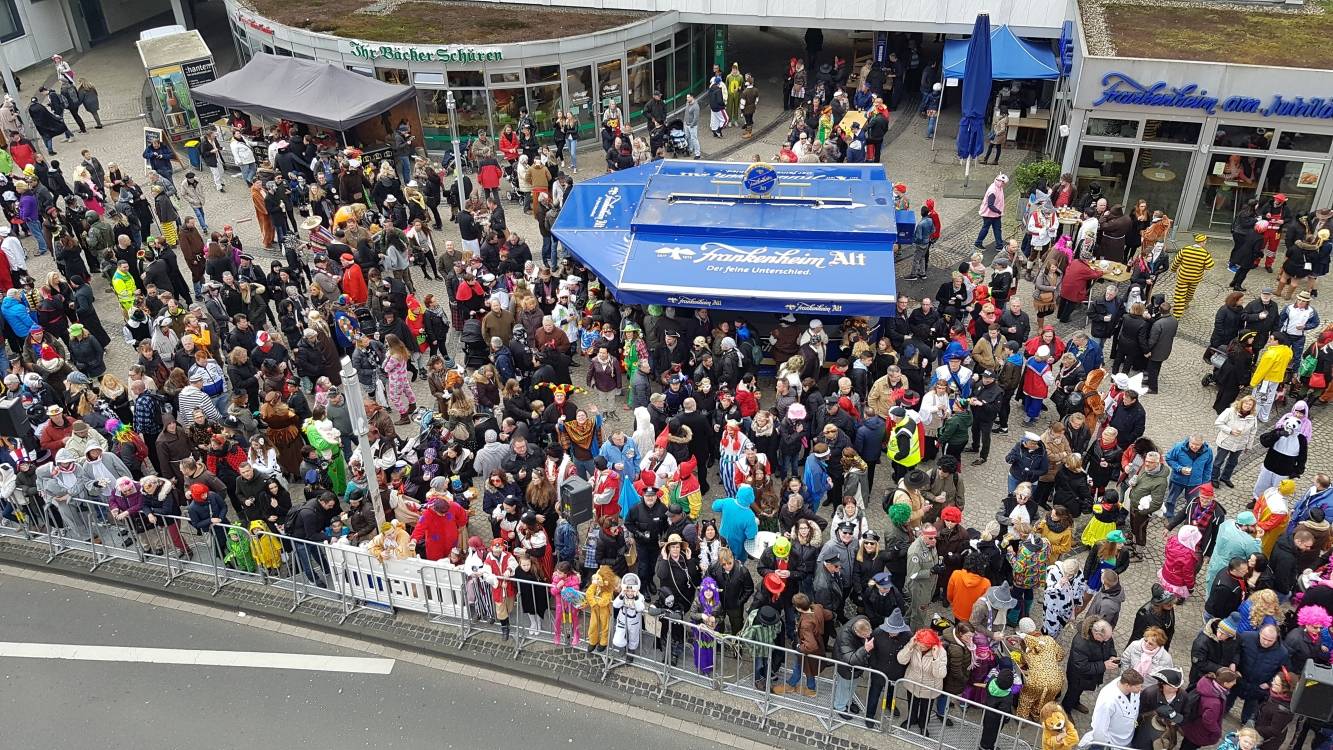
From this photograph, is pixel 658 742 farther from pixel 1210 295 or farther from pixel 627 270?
pixel 1210 295

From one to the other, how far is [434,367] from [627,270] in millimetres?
2990

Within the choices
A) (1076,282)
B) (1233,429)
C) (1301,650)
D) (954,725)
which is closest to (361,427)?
(954,725)

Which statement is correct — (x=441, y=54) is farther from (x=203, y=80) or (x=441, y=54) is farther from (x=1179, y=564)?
(x=1179, y=564)

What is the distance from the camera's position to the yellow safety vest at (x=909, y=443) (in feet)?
36.5

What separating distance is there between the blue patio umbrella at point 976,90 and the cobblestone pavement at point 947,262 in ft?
4.31

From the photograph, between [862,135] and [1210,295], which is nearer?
[1210,295]

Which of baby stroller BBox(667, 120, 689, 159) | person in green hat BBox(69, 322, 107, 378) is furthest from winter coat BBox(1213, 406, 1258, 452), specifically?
person in green hat BBox(69, 322, 107, 378)

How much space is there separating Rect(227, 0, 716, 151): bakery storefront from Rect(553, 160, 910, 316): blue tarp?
22.0 feet

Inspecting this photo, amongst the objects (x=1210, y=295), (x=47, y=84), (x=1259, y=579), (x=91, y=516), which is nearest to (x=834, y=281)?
(x=1259, y=579)

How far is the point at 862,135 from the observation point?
20.1 meters

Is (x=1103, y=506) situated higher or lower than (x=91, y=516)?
higher

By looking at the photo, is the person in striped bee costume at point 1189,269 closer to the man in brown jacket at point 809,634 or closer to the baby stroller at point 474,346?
the man in brown jacket at point 809,634

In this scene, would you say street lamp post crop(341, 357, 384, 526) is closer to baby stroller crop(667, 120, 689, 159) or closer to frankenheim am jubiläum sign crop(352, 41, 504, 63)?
baby stroller crop(667, 120, 689, 159)

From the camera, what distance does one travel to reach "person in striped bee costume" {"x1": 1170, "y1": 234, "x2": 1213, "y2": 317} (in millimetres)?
14656
